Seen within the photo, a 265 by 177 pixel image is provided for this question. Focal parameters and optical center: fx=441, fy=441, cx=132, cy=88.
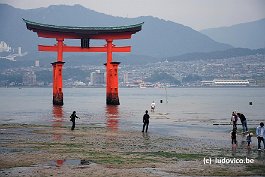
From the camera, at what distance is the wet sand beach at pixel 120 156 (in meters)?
14.8

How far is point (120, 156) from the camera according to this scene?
17.9 meters

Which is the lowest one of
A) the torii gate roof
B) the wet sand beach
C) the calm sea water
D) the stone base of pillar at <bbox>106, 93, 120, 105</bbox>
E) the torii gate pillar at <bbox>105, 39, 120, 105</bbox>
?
the calm sea water

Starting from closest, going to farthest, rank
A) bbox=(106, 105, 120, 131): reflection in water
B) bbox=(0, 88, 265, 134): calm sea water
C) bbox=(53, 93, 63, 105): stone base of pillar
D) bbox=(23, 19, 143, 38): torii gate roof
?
bbox=(106, 105, 120, 131): reflection in water < bbox=(0, 88, 265, 134): calm sea water < bbox=(23, 19, 143, 38): torii gate roof < bbox=(53, 93, 63, 105): stone base of pillar

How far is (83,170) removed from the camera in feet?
48.8

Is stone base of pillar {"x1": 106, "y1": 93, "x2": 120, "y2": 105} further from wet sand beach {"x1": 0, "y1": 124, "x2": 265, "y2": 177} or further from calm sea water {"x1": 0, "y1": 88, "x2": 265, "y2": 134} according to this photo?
wet sand beach {"x1": 0, "y1": 124, "x2": 265, "y2": 177}

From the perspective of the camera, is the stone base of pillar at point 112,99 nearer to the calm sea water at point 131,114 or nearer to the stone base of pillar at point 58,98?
the calm sea water at point 131,114

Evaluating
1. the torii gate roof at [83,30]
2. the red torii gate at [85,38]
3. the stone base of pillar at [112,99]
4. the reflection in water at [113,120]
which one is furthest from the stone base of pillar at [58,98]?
the torii gate roof at [83,30]

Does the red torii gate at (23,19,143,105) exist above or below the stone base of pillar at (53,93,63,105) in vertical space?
above

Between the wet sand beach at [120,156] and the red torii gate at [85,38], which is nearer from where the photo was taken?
the wet sand beach at [120,156]

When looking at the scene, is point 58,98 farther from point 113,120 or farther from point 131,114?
point 113,120

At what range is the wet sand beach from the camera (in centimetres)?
1481

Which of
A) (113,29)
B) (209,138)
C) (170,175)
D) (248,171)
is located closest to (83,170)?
(170,175)

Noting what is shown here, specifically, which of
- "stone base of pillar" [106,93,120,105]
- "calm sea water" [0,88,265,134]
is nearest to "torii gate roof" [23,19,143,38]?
"stone base of pillar" [106,93,120,105]

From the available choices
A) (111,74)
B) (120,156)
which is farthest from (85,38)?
(120,156)
